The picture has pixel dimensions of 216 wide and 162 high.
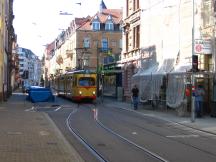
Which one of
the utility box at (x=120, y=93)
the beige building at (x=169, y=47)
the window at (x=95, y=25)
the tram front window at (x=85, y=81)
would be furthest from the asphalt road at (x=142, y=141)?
the window at (x=95, y=25)

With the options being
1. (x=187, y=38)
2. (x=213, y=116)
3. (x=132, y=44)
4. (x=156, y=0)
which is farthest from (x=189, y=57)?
(x=132, y=44)

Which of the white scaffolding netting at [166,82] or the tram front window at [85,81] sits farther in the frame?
the tram front window at [85,81]

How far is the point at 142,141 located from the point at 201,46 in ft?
36.7

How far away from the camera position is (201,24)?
32812mm

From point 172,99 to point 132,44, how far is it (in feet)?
65.5

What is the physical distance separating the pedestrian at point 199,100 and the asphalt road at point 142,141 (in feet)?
11.8

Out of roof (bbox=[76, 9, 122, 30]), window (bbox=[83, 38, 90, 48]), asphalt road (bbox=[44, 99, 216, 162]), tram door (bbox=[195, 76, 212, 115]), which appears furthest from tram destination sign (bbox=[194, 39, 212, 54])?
window (bbox=[83, 38, 90, 48])

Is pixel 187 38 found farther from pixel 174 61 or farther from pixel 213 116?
pixel 213 116

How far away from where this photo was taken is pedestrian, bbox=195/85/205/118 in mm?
29844

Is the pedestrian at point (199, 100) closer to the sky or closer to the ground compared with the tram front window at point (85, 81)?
closer to the ground

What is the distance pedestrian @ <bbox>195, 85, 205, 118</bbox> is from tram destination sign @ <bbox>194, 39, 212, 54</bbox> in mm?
2105

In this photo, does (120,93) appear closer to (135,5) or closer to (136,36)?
(136,36)

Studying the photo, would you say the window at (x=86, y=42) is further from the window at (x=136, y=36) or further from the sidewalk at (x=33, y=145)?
the sidewalk at (x=33, y=145)

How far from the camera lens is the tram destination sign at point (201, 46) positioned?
28.1 metres
